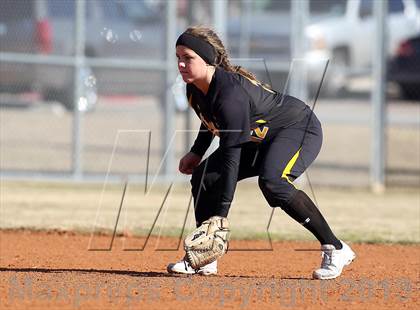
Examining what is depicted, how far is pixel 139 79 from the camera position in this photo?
13438 millimetres

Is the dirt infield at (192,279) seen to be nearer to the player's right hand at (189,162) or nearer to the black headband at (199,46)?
the player's right hand at (189,162)

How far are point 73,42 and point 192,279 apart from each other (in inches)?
292

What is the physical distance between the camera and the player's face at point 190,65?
19.9 ft

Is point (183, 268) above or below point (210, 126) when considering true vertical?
below

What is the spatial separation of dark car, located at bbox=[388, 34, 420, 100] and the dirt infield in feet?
20.4

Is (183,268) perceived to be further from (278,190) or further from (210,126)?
(210,126)

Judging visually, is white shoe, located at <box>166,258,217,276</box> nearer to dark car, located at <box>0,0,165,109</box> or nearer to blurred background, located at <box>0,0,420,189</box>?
blurred background, located at <box>0,0,420,189</box>

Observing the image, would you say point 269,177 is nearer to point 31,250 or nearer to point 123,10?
point 31,250

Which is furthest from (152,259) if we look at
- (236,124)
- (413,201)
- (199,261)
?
(413,201)

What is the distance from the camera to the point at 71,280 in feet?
20.3

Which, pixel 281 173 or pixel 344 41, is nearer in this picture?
pixel 281 173

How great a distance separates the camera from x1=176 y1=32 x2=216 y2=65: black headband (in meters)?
6.10

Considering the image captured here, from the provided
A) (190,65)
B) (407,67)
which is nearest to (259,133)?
(190,65)

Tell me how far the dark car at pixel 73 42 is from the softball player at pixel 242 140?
670cm
